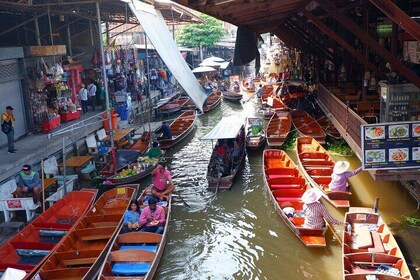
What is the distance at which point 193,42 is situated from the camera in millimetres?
40719

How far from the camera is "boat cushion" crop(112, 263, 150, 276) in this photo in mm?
8109

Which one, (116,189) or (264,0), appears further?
(116,189)

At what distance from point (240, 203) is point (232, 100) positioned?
1784cm

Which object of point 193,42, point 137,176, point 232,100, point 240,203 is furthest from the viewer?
point 193,42

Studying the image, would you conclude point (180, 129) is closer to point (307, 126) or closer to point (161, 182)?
point (307, 126)

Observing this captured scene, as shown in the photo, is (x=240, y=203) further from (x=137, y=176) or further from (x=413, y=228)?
(x=413, y=228)

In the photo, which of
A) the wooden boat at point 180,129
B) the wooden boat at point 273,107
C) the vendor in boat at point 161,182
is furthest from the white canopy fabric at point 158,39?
the wooden boat at point 273,107

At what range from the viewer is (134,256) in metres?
8.41

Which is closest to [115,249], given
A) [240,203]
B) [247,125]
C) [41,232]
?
[41,232]

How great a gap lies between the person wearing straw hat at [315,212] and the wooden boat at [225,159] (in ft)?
13.7

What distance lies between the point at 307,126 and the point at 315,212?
9.05 meters

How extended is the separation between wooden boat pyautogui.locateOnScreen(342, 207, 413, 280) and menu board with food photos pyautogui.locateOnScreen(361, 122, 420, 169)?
1.57m

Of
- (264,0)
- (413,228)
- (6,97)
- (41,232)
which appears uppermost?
(264,0)

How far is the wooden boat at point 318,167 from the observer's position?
10.9 metres
